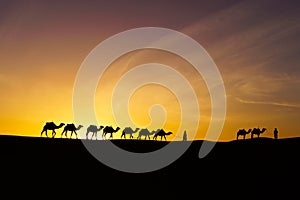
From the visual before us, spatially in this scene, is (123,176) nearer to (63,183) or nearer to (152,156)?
(63,183)

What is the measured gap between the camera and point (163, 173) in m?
29.2

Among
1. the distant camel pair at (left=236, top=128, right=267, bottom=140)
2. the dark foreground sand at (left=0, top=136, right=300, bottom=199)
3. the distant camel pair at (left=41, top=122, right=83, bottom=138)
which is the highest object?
Result: the distant camel pair at (left=236, top=128, right=267, bottom=140)

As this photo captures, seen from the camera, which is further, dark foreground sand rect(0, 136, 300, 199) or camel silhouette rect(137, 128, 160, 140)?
camel silhouette rect(137, 128, 160, 140)

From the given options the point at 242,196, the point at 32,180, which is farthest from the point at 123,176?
the point at 242,196

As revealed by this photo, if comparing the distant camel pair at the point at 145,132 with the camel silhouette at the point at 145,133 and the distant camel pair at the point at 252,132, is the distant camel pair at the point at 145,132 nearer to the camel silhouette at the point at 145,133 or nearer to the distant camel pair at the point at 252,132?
the camel silhouette at the point at 145,133

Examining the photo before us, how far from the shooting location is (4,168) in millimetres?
25984

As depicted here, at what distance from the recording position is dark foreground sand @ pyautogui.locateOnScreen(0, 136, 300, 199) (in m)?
24.2

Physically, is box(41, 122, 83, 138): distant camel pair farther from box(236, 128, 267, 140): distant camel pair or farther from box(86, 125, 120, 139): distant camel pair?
box(236, 128, 267, 140): distant camel pair

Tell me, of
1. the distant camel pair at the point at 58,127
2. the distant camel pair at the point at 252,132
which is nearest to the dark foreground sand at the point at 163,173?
the distant camel pair at the point at 58,127

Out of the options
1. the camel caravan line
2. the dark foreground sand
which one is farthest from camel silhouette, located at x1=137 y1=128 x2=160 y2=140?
the dark foreground sand

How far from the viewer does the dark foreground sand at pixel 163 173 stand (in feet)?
79.5

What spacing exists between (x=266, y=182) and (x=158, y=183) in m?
6.75

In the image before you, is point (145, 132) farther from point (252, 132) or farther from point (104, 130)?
point (252, 132)

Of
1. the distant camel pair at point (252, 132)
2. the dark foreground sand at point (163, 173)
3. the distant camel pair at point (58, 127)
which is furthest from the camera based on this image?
the distant camel pair at point (252, 132)
